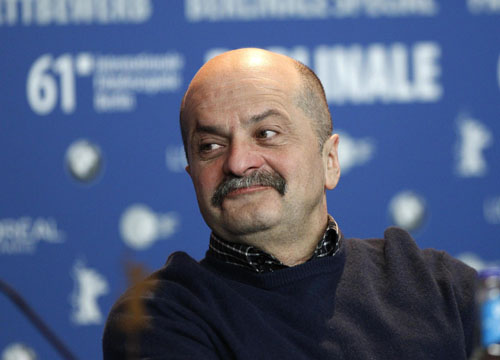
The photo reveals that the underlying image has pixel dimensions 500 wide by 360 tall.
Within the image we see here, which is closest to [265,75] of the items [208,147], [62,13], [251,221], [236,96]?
[236,96]

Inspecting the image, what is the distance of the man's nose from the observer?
1380mm

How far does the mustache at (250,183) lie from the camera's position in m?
1.39

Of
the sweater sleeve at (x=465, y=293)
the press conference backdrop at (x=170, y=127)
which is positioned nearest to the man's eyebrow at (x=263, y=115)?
the sweater sleeve at (x=465, y=293)

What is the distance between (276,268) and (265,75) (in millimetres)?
412

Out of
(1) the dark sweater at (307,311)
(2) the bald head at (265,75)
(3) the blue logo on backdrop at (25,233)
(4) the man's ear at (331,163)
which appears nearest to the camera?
(1) the dark sweater at (307,311)

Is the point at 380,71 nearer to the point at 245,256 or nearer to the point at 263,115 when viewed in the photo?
the point at 263,115

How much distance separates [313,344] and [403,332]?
18 centimetres

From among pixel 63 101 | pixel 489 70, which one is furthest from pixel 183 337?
pixel 489 70

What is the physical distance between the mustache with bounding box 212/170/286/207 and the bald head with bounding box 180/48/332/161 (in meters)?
0.17

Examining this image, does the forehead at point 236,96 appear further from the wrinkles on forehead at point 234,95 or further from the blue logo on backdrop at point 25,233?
the blue logo on backdrop at point 25,233

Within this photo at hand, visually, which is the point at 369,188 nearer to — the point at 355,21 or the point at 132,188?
the point at 355,21

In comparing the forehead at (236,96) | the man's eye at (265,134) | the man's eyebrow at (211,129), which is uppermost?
the forehead at (236,96)

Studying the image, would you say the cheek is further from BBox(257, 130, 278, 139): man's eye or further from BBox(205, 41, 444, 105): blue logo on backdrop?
BBox(205, 41, 444, 105): blue logo on backdrop

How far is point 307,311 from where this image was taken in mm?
1329
